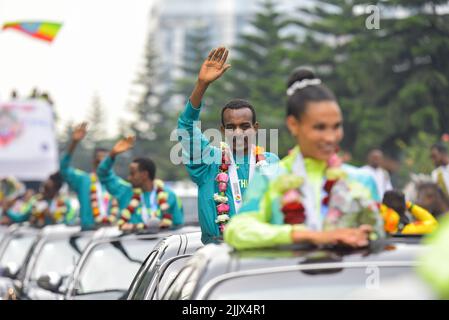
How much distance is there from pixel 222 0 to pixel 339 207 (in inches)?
7469

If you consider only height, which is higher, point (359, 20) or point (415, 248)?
point (359, 20)

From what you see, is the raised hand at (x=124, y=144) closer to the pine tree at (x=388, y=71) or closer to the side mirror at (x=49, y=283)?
the side mirror at (x=49, y=283)

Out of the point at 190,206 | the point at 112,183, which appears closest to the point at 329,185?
the point at 112,183

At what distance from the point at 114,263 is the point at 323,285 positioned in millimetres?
5725

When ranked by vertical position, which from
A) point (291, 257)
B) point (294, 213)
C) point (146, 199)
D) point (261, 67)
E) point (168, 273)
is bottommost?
point (146, 199)

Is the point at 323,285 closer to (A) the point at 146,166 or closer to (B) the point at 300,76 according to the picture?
(B) the point at 300,76

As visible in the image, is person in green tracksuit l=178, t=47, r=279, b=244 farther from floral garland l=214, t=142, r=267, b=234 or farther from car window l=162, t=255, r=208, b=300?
car window l=162, t=255, r=208, b=300

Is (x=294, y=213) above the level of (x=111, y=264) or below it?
above

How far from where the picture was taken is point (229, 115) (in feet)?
25.3

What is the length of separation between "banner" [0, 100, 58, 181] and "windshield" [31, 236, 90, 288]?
2399 cm

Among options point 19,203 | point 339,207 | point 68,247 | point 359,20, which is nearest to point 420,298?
point 339,207

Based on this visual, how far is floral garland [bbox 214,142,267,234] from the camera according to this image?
7.61m

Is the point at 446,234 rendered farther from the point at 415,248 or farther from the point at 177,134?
the point at 177,134

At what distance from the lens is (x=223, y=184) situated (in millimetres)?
7668
